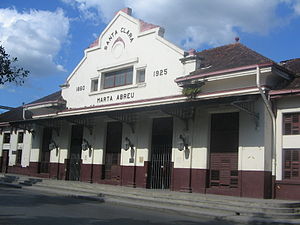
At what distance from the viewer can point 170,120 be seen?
63.7 ft

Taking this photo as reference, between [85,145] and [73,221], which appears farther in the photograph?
[85,145]

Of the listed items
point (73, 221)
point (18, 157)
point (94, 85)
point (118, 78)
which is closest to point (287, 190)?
point (73, 221)

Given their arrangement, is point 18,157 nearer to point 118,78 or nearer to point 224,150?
point 118,78

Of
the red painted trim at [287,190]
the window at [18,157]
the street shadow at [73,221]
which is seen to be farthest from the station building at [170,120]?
the street shadow at [73,221]

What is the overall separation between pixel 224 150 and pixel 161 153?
12.3 ft

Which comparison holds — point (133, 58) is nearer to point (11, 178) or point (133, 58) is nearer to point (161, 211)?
point (161, 211)

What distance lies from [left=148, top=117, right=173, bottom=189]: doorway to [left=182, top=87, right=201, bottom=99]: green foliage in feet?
6.18

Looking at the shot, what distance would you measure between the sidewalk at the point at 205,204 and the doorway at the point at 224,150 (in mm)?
1198

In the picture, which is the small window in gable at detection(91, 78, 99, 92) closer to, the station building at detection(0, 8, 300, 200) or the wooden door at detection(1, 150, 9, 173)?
the station building at detection(0, 8, 300, 200)

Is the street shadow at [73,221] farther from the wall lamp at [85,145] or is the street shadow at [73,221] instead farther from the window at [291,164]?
the wall lamp at [85,145]

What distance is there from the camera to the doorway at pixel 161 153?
1931cm

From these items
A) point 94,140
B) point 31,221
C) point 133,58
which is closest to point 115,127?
point 94,140

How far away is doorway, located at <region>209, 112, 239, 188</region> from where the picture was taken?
54.2 feet

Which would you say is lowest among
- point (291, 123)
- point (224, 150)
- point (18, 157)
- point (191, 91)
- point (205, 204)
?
point (205, 204)
